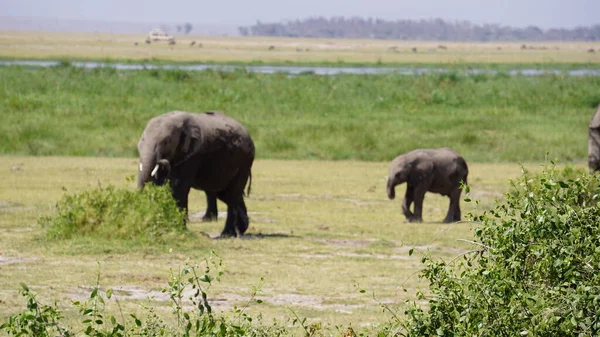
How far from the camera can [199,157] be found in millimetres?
16578

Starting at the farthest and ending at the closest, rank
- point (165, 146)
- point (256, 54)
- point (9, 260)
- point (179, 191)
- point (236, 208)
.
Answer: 1. point (256, 54)
2. point (236, 208)
3. point (179, 191)
4. point (165, 146)
5. point (9, 260)

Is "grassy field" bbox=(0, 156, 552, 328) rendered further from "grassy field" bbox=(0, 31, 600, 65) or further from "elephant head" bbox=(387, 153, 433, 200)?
"grassy field" bbox=(0, 31, 600, 65)

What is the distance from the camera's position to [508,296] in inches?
259

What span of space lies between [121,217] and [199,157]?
1.96 m

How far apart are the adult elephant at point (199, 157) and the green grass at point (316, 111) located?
41.7 ft

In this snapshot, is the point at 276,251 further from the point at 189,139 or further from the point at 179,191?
the point at 189,139

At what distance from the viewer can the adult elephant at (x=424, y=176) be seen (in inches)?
766

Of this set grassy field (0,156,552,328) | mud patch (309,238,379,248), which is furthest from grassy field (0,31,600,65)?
mud patch (309,238,379,248)

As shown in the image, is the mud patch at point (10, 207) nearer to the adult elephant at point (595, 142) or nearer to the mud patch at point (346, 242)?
the mud patch at point (346, 242)

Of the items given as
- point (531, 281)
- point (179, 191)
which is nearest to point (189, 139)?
point (179, 191)

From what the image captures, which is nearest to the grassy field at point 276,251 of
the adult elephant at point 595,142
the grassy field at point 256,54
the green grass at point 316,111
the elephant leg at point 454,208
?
the elephant leg at point 454,208

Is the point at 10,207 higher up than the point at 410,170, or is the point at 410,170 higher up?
the point at 410,170

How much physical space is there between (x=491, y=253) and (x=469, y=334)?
0.69 metres

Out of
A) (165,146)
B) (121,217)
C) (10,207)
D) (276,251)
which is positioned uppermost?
(165,146)
